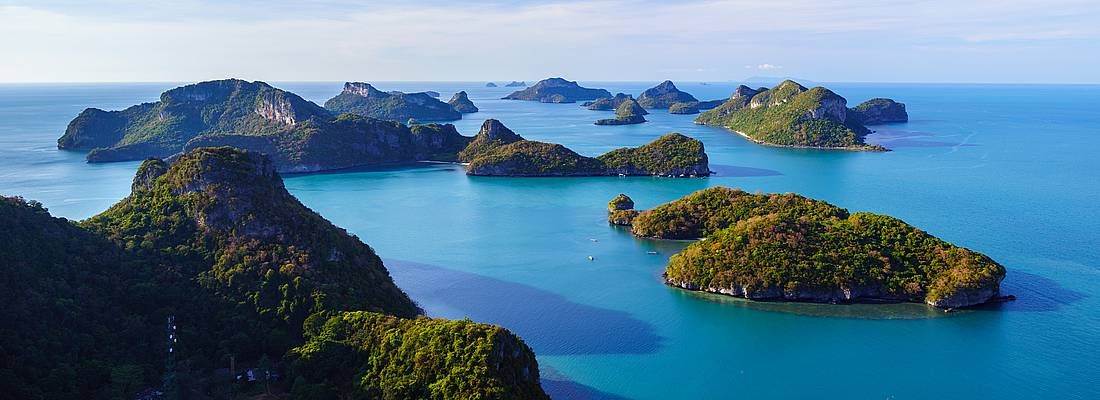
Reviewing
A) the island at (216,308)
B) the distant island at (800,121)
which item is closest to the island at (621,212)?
the island at (216,308)

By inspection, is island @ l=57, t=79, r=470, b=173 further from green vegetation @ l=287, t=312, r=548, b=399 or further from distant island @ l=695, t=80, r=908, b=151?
green vegetation @ l=287, t=312, r=548, b=399

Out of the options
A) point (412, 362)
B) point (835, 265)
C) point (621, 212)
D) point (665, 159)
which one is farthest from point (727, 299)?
point (665, 159)

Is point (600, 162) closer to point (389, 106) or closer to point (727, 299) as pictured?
point (727, 299)

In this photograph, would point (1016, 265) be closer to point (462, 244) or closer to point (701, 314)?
point (701, 314)

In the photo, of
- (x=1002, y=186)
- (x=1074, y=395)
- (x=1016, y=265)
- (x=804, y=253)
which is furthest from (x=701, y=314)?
(x=1002, y=186)

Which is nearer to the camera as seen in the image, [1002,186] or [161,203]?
[161,203]

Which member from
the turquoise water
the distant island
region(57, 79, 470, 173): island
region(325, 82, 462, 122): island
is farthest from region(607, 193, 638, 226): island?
region(325, 82, 462, 122): island
